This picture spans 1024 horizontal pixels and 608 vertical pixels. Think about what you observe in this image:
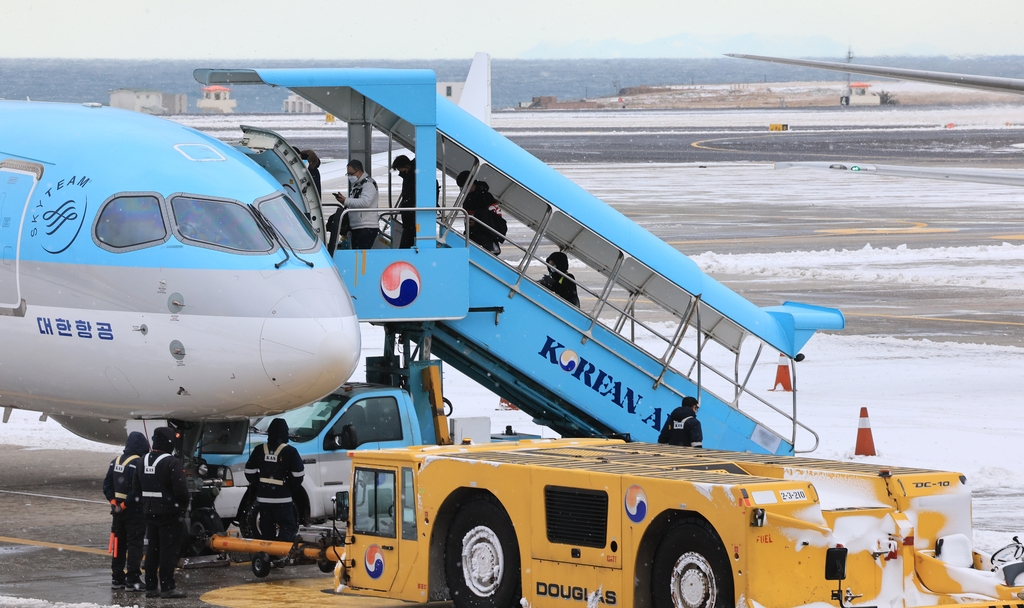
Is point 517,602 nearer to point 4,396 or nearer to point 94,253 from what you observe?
point 94,253

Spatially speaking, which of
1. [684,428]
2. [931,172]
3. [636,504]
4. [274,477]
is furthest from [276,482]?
[931,172]

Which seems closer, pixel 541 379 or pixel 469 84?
pixel 541 379

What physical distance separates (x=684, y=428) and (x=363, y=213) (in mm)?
4866

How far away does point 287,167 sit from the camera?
16.7 m

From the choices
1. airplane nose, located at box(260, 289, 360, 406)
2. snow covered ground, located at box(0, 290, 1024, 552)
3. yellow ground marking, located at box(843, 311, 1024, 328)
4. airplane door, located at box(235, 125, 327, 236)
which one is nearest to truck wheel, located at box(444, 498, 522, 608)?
airplane nose, located at box(260, 289, 360, 406)

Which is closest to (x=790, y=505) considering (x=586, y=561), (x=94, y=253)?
(x=586, y=561)

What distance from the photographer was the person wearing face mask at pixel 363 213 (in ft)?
57.5

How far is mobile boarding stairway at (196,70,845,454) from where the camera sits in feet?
56.3

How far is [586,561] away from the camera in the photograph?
36.9ft

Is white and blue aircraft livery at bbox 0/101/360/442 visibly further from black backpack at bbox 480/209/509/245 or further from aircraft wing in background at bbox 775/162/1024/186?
aircraft wing in background at bbox 775/162/1024/186

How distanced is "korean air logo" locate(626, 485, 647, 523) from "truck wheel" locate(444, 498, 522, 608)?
1.34 m

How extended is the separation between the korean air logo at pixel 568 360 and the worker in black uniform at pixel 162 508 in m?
6.06

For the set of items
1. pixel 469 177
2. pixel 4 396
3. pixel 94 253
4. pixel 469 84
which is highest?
pixel 469 84

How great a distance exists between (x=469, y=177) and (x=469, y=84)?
55.0ft
